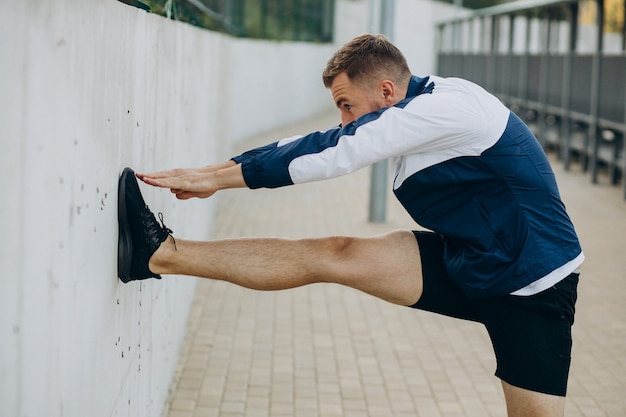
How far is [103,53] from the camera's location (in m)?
3.21

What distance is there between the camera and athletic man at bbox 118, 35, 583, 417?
12.1ft

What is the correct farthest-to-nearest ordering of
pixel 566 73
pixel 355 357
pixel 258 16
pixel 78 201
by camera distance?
pixel 258 16 < pixel 566 73 < pixel 355 357 < pixel 78 201

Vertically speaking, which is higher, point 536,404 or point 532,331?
point 532,331

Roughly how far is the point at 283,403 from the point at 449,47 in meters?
29.4

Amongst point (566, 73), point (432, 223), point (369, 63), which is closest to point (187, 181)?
point (369, 63)

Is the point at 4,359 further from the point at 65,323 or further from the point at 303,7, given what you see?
the point at 303,7

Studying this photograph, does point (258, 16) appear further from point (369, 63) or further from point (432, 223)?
point (432, 223)

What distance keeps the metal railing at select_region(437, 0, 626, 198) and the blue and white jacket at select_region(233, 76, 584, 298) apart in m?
10.1

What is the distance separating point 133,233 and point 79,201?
Answer: 858 mm

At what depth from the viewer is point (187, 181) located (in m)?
3.77

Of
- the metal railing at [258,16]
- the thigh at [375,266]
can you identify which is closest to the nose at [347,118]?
the thigh at [375,266]

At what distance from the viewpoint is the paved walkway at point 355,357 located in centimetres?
529

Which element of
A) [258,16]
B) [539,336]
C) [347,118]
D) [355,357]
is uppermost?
[258,16]

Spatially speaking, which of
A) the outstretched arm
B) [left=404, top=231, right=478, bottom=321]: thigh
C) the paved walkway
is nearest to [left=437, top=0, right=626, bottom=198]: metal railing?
the paved walkway
